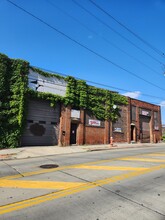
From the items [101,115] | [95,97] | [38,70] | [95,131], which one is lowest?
[95,131]

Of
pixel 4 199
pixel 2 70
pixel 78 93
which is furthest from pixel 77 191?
pixel 78 93

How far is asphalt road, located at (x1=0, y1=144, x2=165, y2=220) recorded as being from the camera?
4441mm

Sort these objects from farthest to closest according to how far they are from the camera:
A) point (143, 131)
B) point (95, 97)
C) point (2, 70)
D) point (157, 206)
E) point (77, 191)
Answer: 1. point (143, 131)
2. point (95, 97)
3. point (2, 70)
4. point (77, 191)
5. point (157, 206)

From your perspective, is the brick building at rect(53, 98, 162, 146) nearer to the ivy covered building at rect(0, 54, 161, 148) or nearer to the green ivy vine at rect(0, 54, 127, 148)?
the ivy covered building at rect(0, 54, 161, 148)

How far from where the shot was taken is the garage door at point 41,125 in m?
19.0

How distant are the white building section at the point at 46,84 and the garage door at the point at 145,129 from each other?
1539cm

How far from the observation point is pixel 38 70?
19672 millimetres

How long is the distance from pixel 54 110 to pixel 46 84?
280 cm

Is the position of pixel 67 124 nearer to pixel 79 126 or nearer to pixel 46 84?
pixel 79 126

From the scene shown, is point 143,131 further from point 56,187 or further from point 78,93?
point 56,187

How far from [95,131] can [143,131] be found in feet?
35.8

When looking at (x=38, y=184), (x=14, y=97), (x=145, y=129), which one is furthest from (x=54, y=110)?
(x=145, y=129)

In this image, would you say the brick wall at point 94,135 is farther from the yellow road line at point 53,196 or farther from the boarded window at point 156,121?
the yellow road line at point 53,196

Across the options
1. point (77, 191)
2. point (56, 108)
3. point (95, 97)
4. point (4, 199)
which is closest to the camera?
point (4, 199)
